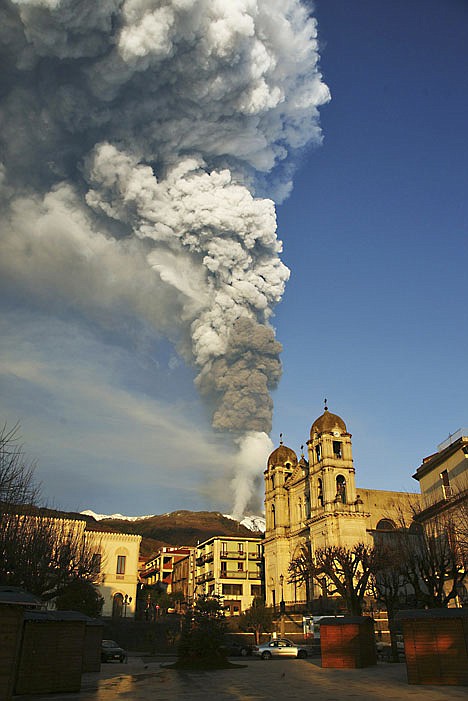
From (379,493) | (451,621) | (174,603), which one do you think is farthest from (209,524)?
(451,621)

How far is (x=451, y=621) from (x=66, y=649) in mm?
12937

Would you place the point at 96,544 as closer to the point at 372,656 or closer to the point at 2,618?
the point at 372,656

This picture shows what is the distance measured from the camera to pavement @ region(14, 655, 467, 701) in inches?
650

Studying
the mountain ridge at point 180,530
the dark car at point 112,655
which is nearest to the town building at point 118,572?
the dark car at point 112,655

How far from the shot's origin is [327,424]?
6950cm

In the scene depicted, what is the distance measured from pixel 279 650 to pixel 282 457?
4515 cm

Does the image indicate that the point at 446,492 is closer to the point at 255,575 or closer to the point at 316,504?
the point at 316,504

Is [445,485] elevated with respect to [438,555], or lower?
elevated

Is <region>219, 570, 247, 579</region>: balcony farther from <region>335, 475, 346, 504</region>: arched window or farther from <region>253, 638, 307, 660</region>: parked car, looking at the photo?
<region>253, 638, 307, 660</region>: parked car

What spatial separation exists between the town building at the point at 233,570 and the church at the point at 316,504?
6.55 m

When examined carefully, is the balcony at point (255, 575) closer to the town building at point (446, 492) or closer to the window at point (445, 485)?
the town building at point (446, 492)

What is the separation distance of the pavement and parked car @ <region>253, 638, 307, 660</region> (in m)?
10.6

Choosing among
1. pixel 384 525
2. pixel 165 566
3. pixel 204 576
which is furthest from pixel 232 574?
pixel 165 566

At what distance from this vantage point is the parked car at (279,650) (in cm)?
3659
